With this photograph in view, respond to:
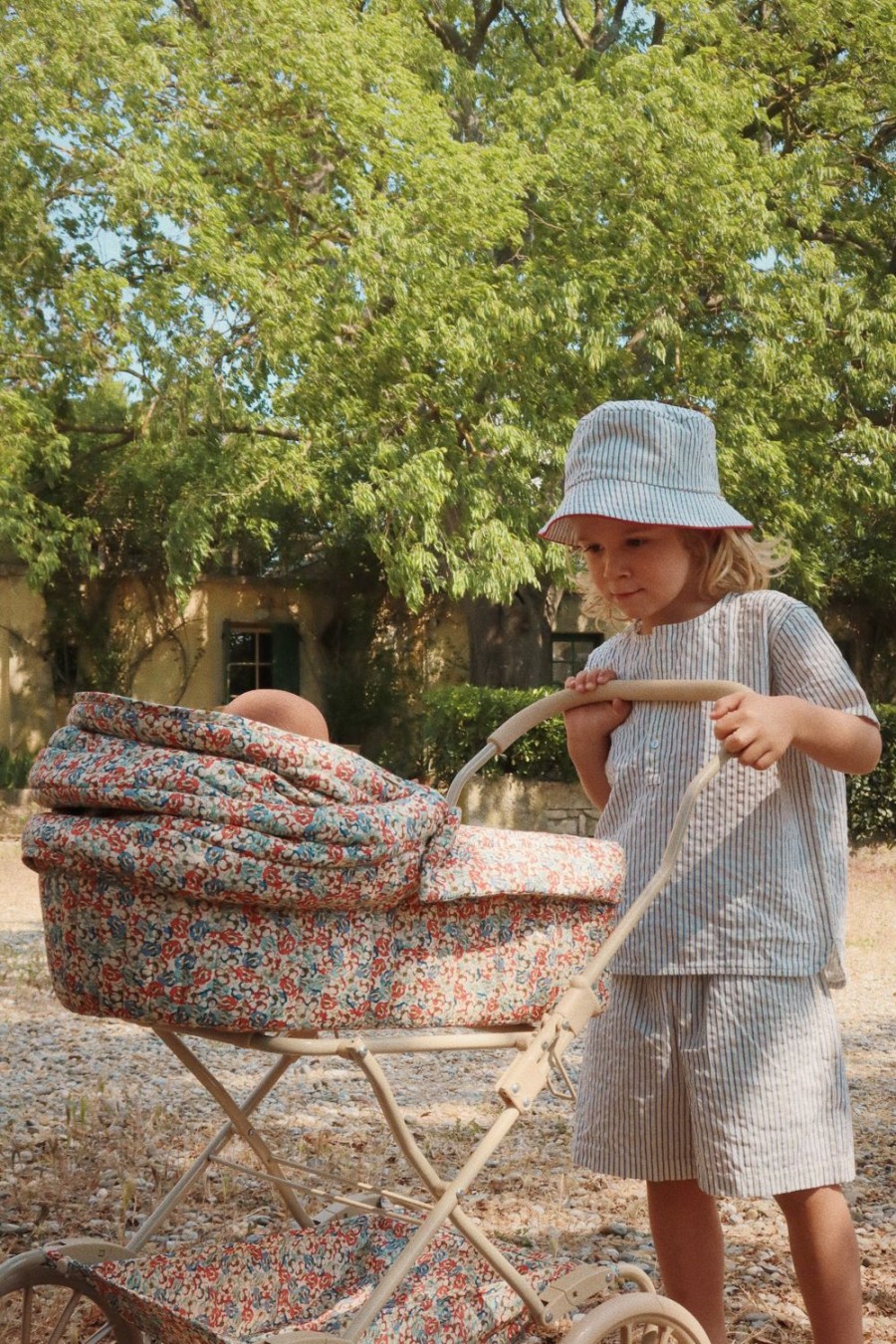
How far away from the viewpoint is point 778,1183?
6.79 feet

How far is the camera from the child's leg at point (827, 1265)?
2.12m

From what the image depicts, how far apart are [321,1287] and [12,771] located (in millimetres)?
13499

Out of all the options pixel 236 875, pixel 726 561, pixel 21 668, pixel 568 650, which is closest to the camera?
pixel 236 875

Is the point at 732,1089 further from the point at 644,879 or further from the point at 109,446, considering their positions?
the point at 109,446

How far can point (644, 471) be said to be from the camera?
2215 millimetres

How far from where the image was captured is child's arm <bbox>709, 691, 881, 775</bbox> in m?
1.95

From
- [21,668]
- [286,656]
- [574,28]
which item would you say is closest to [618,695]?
[574,28]

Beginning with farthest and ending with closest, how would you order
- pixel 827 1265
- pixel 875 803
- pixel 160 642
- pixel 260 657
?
1. pixel 260 657
2. pixel 160 642
3. pixel 875 803
4. pixel 827 1265

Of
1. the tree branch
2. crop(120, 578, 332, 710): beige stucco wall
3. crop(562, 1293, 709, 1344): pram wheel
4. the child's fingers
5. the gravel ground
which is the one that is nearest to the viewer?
crop(562, 1293, 709, 1344): pram wheel

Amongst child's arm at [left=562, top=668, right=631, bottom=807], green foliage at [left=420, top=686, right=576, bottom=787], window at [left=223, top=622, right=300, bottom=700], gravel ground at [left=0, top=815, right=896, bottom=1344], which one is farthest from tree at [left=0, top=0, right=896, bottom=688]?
child's arm at [left=562, top=668, right=631, bottom=807]

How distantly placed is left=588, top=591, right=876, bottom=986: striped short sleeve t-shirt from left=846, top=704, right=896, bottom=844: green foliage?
32.4ft

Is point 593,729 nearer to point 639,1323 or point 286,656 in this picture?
point 639,1323

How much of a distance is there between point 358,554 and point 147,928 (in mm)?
15366

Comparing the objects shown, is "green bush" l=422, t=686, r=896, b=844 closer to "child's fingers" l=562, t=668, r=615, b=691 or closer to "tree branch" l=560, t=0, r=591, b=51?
"tree branch" l=560, t=0, r=591, b=51
